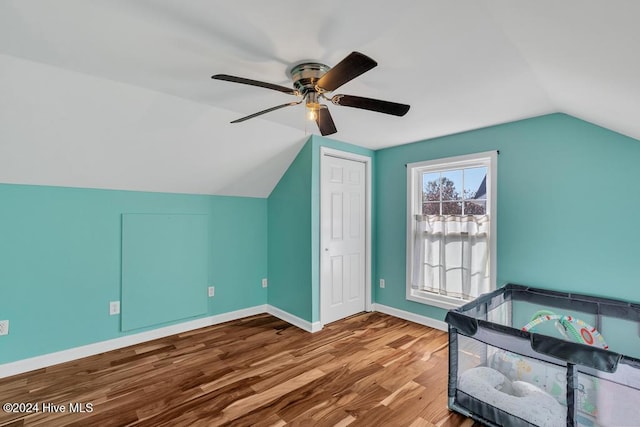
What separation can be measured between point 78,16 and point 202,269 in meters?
2.59

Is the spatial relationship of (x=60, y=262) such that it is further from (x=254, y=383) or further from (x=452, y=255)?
(x=452, y=255)

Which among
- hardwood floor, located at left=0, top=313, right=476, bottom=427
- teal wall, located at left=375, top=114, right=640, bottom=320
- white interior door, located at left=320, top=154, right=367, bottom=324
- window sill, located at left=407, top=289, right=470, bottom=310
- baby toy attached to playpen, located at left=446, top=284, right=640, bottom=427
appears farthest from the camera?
white interior door, located at left=320, top=154, right=367, bottom=324

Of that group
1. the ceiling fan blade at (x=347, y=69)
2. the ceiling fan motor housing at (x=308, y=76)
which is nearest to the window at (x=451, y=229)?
the ceiling fan motor housing at (x=308, y=76)

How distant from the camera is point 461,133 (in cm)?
313

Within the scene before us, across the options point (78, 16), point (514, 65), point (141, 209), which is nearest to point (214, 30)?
point (78, 16)

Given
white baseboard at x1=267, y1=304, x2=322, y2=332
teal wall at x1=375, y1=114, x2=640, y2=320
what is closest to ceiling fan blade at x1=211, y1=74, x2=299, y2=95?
teal wall at x1=375, y1=114, x2=640, y2=320

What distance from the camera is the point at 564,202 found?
2.48 metres

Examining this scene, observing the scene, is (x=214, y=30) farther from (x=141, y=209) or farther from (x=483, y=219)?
(x=483, y=219)

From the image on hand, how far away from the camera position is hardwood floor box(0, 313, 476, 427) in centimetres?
189

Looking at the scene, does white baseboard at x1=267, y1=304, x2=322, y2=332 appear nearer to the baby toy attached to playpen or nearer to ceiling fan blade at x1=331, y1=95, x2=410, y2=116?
the baby toy attached to playpen

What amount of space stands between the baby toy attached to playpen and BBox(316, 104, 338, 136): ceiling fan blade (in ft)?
4.98

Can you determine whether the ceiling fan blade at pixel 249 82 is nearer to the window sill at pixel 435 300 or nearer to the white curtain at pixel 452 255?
the white curtain at pixel 452 255

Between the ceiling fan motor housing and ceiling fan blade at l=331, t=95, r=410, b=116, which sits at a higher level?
the ceiling fan motor housing

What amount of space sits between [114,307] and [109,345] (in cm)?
35
